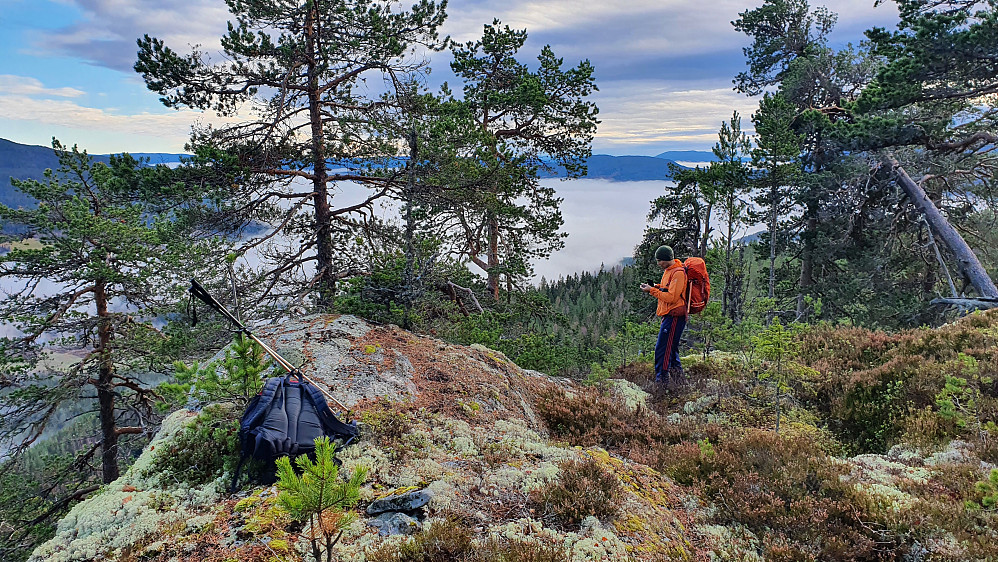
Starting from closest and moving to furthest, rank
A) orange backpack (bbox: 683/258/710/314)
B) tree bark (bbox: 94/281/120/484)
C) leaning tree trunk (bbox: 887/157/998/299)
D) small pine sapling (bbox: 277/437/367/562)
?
small pine sapling (bbox: 277/437/367/562) < orange backpack (bbox: 683/258/710/314) < tree bark (bbox: 94/281/120/484) < leaning tree trunk (bbox: 887/157/998/299)

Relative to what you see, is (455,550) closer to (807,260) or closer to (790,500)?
(790,500)

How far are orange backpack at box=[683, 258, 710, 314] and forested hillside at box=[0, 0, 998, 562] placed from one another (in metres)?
0.32

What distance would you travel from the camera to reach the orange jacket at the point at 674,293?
28.4 feet

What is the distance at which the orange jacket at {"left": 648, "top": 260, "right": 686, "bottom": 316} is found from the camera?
866 centimetres

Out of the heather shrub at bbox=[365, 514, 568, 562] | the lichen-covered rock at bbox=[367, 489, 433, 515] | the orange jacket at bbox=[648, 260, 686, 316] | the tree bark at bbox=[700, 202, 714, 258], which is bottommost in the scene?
the lichen-covered rock at bbox=[367, 489, 433, 515]

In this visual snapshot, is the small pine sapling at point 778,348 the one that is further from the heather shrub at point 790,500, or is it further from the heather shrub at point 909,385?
the heather shrub at point 909,385

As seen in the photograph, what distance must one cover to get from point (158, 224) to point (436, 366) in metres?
7.45

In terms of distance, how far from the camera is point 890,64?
1227 centimetres

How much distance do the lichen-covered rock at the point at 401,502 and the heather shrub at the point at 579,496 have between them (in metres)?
0.99

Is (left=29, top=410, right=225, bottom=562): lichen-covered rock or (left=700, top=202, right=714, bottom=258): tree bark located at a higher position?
(left=700, top=202, right=714, bottom=258): tree bark

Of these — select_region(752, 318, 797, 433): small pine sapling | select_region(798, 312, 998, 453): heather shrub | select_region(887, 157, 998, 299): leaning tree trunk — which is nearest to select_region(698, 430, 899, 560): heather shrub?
select_region(752, 318, 797, 433): small pine sapling

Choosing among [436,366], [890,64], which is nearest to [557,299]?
[890,64]

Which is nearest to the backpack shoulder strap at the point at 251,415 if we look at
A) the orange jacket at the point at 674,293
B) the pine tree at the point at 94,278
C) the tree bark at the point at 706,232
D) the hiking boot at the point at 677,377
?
the orange jacket at the point at 674,293

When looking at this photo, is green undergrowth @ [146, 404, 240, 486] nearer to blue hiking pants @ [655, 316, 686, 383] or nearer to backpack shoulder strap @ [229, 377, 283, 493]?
backpack shoulder strap @ [229, 377, 283, 493]
